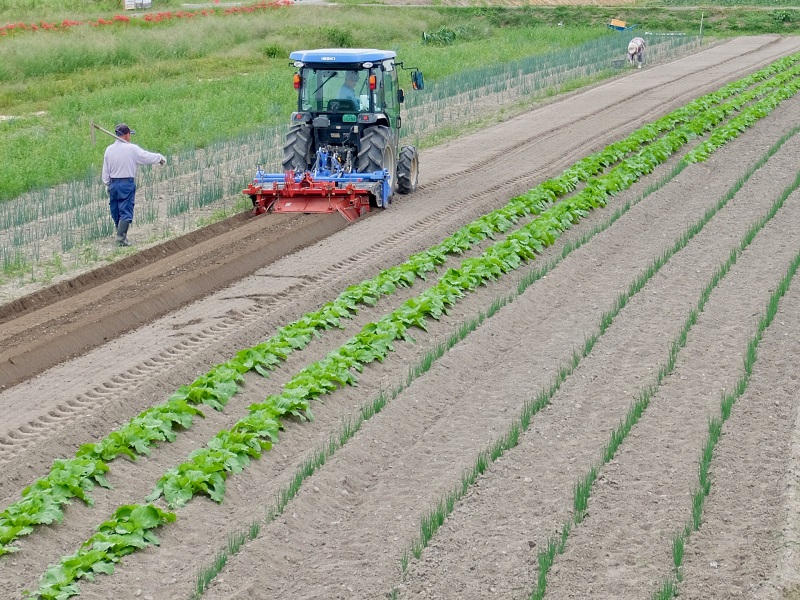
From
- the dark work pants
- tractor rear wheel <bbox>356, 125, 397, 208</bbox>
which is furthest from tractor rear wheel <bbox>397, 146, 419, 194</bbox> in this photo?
the dark work pants

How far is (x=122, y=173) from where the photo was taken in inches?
559

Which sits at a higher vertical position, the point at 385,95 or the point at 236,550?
the point at 385,95

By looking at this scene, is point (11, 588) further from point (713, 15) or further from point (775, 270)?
point (713, 15)

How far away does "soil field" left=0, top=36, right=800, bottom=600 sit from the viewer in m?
6.47

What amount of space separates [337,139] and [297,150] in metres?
0.65

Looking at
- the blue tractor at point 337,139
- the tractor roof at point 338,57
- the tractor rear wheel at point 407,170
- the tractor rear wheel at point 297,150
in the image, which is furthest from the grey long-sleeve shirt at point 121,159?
the tractor rear wheel at point 407,170

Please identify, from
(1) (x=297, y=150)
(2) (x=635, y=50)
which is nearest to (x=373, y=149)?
(1) (x=297, y=150)

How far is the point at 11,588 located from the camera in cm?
632

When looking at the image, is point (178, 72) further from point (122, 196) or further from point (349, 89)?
point (122, 196)

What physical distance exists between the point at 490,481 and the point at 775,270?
6.15 m

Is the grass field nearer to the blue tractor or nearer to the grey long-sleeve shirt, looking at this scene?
the grey long-sleeve shirt

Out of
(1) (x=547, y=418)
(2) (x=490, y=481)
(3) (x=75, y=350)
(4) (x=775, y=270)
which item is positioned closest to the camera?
(2) (x=490, y=481)

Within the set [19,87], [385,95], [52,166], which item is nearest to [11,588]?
[385,95]

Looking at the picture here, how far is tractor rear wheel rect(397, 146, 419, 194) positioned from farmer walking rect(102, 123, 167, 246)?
13.0 feet
